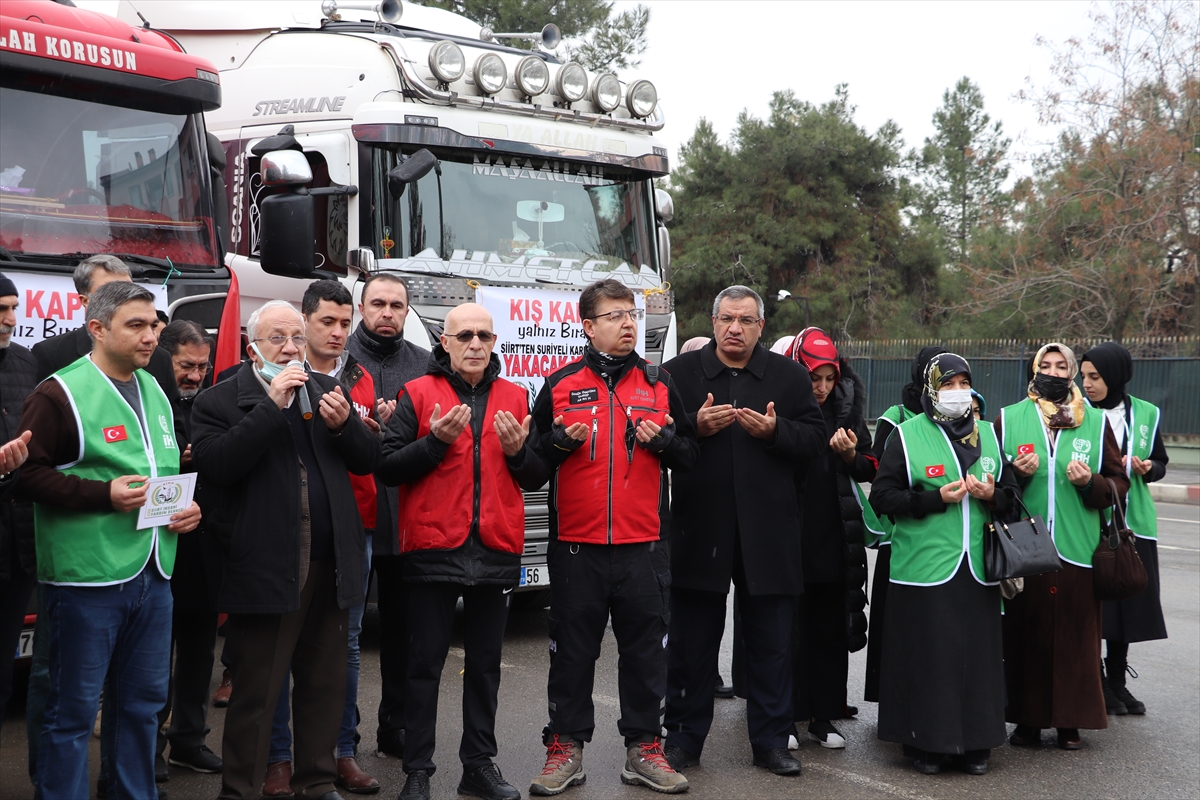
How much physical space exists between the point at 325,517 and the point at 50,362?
1.39m

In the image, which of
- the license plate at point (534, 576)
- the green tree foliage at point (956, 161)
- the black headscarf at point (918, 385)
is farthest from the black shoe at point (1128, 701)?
the green tree foliage at point (956, 161)

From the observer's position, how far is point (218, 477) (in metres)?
4.31

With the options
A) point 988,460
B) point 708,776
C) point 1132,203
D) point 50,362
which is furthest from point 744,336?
point 1132,203

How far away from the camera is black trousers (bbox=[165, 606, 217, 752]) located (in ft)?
16.6

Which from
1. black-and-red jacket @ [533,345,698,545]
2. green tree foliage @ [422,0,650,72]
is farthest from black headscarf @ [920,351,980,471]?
green tree foliage @ [422,0,650,72]

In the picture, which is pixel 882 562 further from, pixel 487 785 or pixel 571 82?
pixel 571 82

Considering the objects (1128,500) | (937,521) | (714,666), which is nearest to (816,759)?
(714,666)

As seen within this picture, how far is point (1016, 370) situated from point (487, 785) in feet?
75.6

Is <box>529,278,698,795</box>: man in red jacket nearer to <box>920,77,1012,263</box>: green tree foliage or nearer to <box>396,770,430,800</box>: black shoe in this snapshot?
<box>396,770,430,800</box>: black shoe

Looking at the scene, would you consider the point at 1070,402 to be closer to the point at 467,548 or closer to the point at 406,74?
the point at 467,548

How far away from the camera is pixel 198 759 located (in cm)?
512

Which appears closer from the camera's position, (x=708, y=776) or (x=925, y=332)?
(x=708, y=776)

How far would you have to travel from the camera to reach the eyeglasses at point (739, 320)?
5.48 meters

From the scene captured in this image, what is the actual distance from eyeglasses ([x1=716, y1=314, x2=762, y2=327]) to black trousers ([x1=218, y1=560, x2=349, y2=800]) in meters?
2.15
